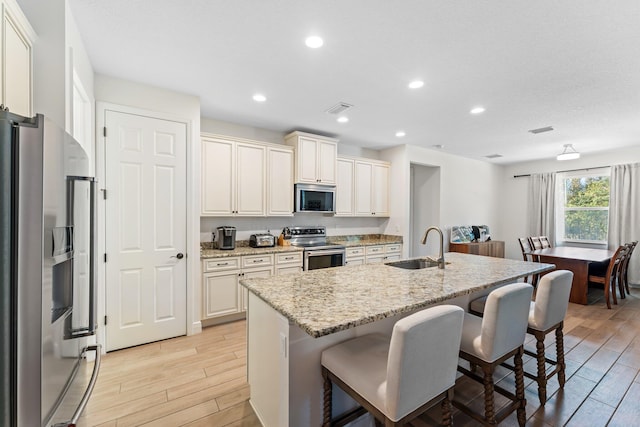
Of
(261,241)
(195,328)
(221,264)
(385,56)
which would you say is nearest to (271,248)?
(261,241)

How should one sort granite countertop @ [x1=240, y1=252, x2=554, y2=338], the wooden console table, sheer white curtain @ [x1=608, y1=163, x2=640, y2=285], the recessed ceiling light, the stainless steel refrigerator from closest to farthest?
the stainless steel refrigerator → granite countertop @ [x1=240, y1=252, x2=554, y2=338] → the recessed ceiling light → sheer white curtain @ [x1=608, y1=163, x2=640, y2=285] → the wooden console table

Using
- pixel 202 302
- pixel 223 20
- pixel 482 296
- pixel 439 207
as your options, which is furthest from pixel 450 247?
pixel 223 20

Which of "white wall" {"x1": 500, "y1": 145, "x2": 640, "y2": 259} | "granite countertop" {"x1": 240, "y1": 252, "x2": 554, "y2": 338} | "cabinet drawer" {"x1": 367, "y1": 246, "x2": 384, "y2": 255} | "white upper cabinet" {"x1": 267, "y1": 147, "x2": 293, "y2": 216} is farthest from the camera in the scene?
"white wall" {"x1": 500, "y1": 145, "x2": 640, "y2": 259}

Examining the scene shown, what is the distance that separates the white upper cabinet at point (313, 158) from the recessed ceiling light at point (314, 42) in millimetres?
2036

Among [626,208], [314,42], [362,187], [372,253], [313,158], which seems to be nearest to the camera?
[314,42]

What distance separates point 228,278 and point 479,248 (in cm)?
496

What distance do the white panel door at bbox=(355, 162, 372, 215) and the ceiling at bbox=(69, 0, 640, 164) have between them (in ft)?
4.20

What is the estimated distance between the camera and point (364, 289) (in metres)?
1.73

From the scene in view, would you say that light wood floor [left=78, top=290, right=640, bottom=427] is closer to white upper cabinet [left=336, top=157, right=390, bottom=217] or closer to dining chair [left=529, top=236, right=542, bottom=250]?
dining chair [left=529, top=236, right=542, bottom=250]

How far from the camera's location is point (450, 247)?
5965 millimetres

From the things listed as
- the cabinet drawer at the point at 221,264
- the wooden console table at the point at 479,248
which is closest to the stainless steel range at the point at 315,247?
the cabinet drawer at the point at 221,264

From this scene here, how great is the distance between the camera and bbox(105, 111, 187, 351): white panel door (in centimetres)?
276

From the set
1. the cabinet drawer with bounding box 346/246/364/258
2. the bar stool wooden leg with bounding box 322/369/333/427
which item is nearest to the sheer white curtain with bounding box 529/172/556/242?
the cabinet drawer with bounding box 346/246/364/258

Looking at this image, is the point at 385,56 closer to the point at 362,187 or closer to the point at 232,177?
the point at 232,177
